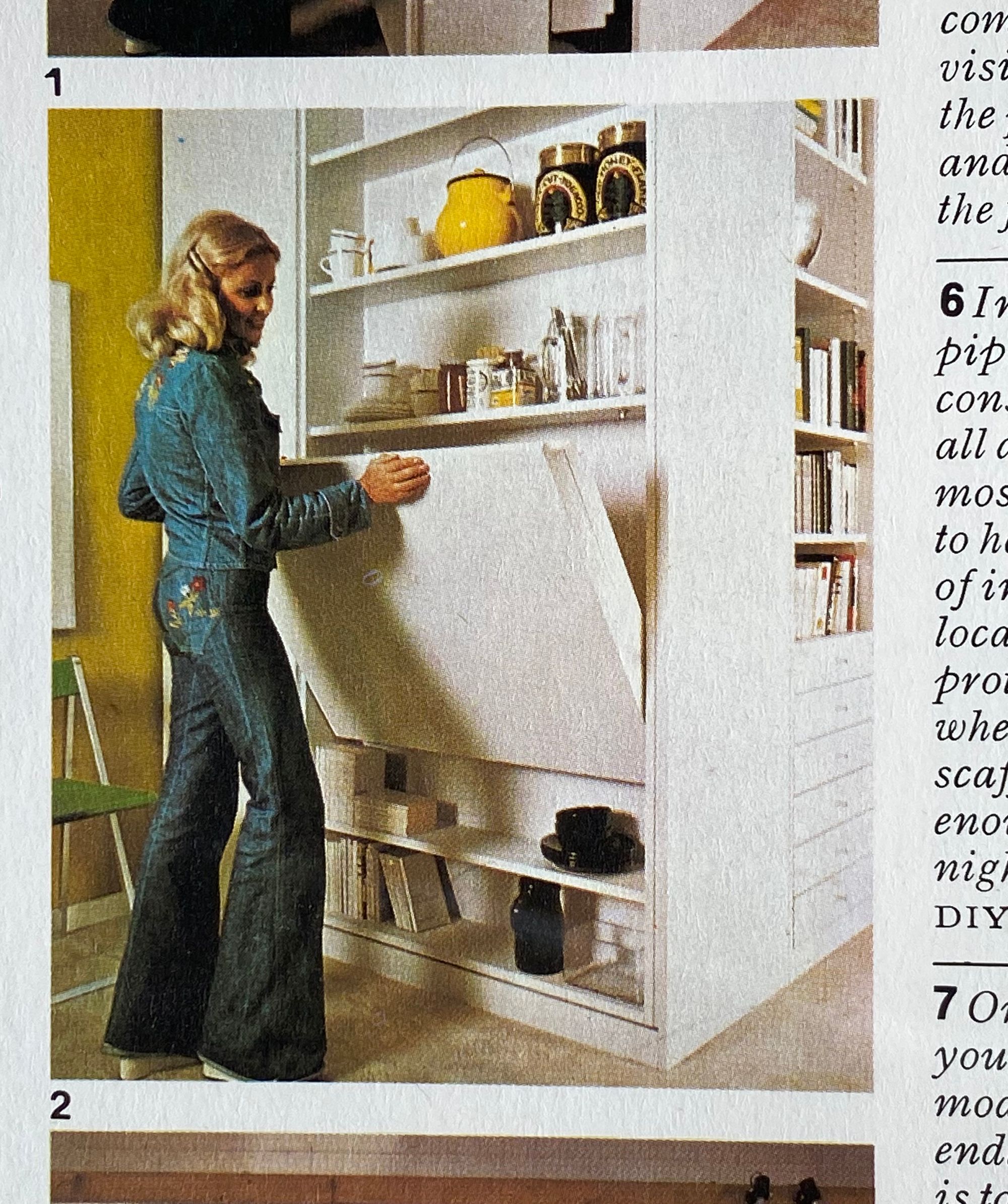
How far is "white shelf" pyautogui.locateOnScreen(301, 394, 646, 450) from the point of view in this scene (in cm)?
129

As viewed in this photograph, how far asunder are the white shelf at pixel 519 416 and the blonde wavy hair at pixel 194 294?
200 millimetres

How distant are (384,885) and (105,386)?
79 cm

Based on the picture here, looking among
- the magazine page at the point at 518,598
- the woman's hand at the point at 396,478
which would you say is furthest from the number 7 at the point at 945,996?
the woman's hand at the point at 396,478

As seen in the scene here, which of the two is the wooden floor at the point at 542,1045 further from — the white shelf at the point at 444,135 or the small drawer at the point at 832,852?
the white shelf at the point at 444,135

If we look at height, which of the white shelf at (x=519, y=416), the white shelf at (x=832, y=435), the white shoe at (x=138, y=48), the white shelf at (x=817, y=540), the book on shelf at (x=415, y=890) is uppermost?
the white shoe at (x=138, y=48)

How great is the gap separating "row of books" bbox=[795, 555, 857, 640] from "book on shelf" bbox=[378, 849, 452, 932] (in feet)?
2.17

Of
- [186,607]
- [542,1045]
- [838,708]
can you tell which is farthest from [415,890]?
[838,708]

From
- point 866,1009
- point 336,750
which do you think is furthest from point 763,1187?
point 336,750

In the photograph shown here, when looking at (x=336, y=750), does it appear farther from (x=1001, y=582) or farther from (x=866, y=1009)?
(x=1001, y=582)

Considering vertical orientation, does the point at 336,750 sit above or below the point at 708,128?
below

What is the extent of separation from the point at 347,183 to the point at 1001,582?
97 centimetres

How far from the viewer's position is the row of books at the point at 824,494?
3.82 feet

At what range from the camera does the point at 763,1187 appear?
1085mm

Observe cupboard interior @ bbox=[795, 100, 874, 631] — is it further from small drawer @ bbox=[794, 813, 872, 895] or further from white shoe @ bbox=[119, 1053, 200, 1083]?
white shoe @ bbox=[119, 1053, 200, 1083]
